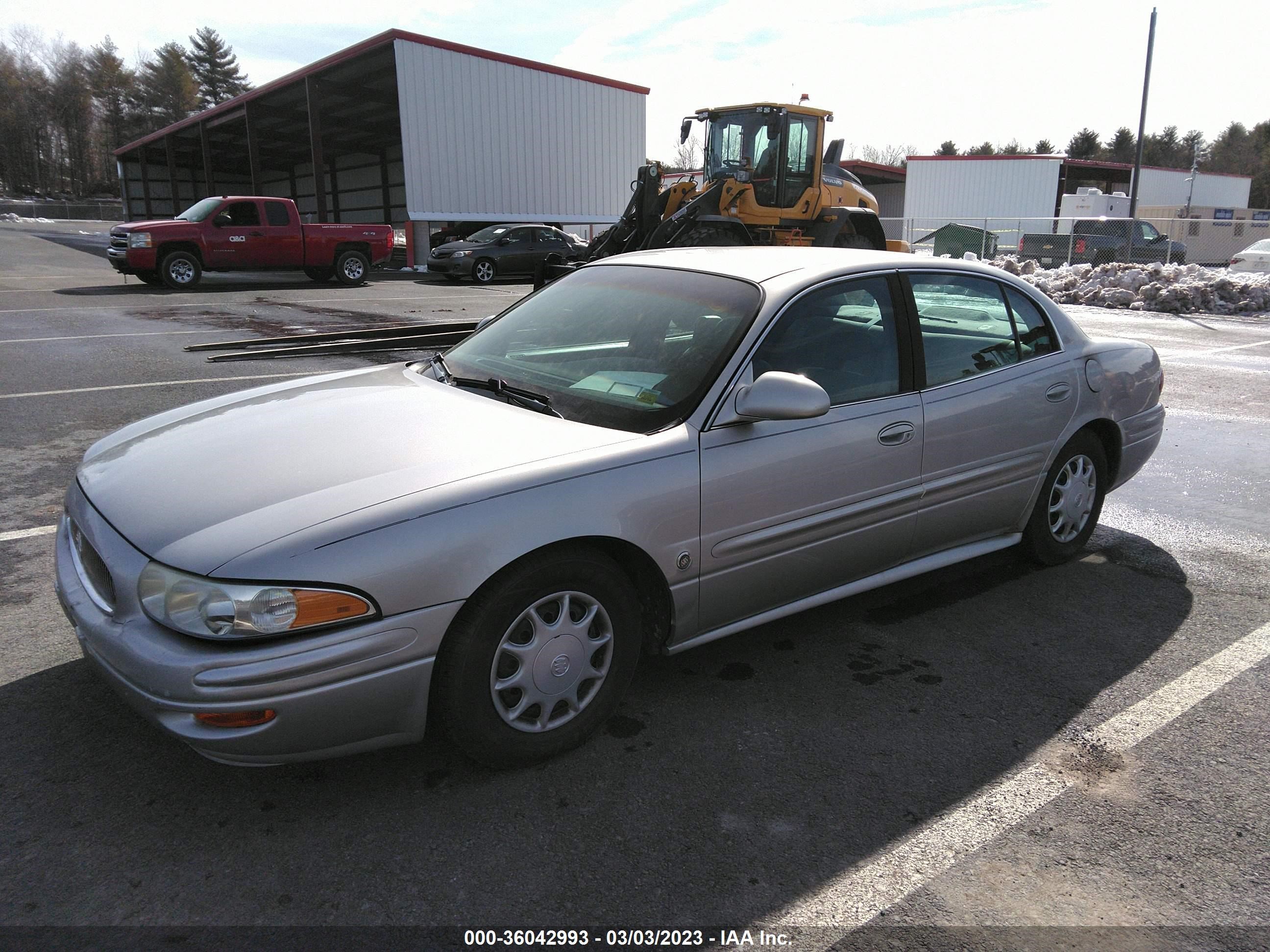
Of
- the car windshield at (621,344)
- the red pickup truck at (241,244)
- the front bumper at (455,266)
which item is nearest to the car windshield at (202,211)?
the red pickup truck at (241,244)

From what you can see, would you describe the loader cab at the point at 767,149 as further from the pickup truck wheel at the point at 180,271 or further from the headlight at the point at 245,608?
the headlight at the point at 245,608

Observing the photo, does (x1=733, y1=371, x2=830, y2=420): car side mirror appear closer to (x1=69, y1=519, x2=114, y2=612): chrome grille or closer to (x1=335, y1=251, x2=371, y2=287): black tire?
(x1=69, y1=519, x2=114, y2=612): chrome grille

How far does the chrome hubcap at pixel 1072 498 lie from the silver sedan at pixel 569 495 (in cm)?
2

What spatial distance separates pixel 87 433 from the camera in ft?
20.4

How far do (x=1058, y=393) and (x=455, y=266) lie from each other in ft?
64.0

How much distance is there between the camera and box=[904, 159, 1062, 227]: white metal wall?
44938 mm

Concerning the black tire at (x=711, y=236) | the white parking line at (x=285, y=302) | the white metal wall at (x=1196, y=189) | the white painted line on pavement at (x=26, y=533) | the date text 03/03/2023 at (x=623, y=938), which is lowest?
the date text 03/03/2023 at (x=623, y=938)

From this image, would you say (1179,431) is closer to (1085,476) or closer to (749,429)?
(1085,476)

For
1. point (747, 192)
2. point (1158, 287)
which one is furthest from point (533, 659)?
point (1158, 287)

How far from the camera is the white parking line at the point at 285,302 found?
14.1 metres

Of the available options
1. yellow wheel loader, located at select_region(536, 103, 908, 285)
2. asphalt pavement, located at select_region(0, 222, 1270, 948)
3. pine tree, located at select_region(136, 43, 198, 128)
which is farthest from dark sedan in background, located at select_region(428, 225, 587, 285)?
pine tree, located at select_region(136, 43, 198, 128)

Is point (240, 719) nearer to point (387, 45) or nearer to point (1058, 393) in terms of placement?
point (1058, 393)

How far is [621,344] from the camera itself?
333 cm

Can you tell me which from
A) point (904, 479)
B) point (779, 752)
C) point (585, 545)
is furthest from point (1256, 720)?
point (585, 545)
